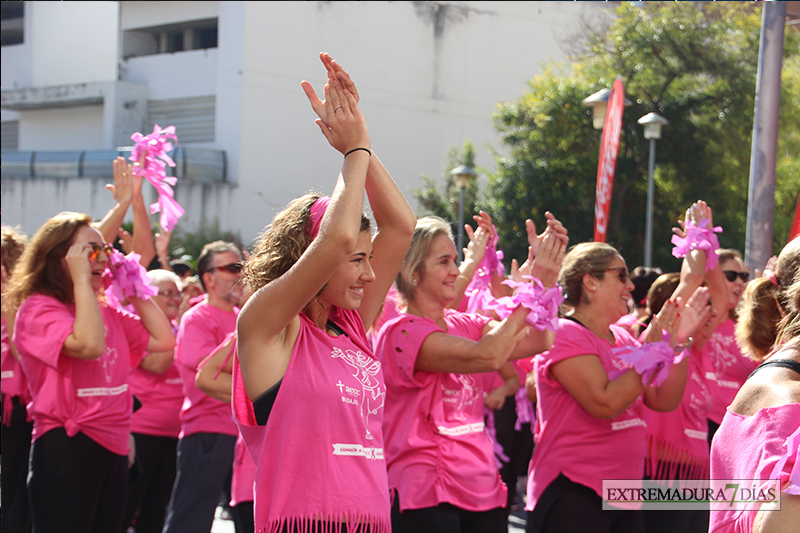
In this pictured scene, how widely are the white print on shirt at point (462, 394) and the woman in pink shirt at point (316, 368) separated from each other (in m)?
1.21

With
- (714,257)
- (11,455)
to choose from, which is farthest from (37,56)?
(714,257)

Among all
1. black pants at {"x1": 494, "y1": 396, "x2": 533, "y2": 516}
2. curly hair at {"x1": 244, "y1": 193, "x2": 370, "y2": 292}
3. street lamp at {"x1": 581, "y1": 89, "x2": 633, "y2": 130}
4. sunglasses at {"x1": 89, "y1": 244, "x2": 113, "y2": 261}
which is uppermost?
street lamp at {"x1": 581, "y1": 89, "x2": 633, "y2": 130}

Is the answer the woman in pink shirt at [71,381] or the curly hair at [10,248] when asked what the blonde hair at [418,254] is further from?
the curly hair at [10,248]

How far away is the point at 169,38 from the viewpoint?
96.2 feet

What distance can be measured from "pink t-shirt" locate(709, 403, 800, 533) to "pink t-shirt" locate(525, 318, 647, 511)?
4.80ft

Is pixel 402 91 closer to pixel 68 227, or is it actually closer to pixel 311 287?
pixel 68 227

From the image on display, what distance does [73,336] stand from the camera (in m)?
3.99

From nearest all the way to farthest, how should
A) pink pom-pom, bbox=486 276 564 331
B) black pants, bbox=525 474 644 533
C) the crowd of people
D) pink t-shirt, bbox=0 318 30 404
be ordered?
the crowd of people → pink pom-pom, bbox=486 276 564 331 → black pants, bbox=525 474 644 533 → pink t-shirt, bbox=0 318 30 404

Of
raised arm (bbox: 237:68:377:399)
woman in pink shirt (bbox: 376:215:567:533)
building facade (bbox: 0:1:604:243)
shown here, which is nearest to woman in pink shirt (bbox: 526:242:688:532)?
woman in pink shirt (bbox: 376:215:567:533)

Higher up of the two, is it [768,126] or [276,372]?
[768,126]

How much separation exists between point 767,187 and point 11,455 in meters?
5.72

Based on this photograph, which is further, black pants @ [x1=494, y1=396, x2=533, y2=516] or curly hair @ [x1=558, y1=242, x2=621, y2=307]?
black pants @ [x1=494, y1=396, x2=533, y2=516]

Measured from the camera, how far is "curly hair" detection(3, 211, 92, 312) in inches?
167

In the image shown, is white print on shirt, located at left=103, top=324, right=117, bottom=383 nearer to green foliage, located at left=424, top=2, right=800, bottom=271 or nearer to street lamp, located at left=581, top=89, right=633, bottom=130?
street lamp, located at left=581, top=89, right=633, bottom=130
